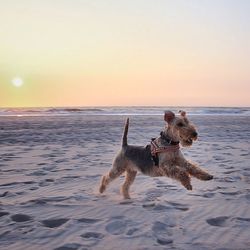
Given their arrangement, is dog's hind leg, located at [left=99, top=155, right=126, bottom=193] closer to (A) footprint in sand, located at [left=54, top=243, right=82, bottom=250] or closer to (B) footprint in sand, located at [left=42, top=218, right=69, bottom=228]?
(B) footprint in sand, located at [left=42, top=218, right=69, bottom=228]

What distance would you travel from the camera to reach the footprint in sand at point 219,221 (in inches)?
188

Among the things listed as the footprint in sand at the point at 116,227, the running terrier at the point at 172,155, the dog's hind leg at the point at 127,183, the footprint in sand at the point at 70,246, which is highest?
the running terrier at the point at 172,155

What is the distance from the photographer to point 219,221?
16.1 ft

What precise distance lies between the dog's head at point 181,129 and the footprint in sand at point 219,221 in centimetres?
124

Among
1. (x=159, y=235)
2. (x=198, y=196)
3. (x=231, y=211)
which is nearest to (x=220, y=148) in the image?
(x=198, y=196)

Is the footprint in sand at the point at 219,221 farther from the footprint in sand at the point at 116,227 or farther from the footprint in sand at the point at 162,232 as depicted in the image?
the footprint in sand at the point at 116,227

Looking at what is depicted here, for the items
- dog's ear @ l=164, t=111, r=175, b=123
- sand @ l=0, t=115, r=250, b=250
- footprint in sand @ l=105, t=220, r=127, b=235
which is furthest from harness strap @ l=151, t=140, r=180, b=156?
footprint in sand @ l=105, t=220, r=127, b=235

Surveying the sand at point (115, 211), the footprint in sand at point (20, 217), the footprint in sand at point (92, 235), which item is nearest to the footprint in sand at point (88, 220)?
the sand at point (115, 211)

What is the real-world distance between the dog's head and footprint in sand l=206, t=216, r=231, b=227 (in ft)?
4.08

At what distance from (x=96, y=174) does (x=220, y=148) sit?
6.08 meters

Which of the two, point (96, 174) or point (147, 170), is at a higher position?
point (147, 170)

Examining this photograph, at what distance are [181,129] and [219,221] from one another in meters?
1.51

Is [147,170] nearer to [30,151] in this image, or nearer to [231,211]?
[231,211]

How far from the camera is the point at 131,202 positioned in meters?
5.98
